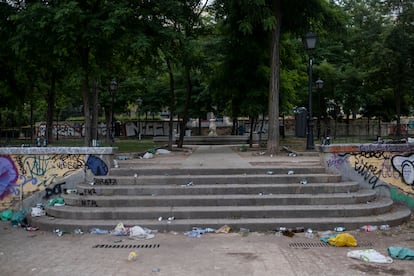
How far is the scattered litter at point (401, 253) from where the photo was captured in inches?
263

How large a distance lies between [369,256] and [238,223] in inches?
108

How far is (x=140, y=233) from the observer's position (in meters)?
8.30

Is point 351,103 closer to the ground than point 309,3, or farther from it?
closer to the ground

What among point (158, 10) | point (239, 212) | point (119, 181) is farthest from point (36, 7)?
point (239, 212)

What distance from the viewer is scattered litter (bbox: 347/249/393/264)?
657cm

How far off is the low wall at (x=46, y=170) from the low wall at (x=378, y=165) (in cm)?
587

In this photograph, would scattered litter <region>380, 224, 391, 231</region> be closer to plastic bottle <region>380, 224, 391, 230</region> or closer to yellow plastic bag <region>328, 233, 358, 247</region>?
plastic bottle <region>380, 224, 391, 230</region>

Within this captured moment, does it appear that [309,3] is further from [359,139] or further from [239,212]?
[239,212]

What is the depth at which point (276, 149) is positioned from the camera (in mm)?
16422

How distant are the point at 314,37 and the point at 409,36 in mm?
12623

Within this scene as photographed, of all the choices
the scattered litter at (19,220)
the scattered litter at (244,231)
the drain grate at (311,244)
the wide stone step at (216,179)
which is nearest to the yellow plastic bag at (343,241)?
the drain grate at (311,244)

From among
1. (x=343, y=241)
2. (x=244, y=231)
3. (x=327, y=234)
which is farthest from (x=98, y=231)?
(x=343, y=241)

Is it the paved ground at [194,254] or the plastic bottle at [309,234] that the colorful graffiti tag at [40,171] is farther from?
the plastic bottle at [309,234]

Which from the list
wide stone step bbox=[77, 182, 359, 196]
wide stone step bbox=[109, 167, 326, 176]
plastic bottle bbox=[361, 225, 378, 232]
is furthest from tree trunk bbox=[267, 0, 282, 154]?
plastic bottle bbox=[361, 225, 378, 232]
